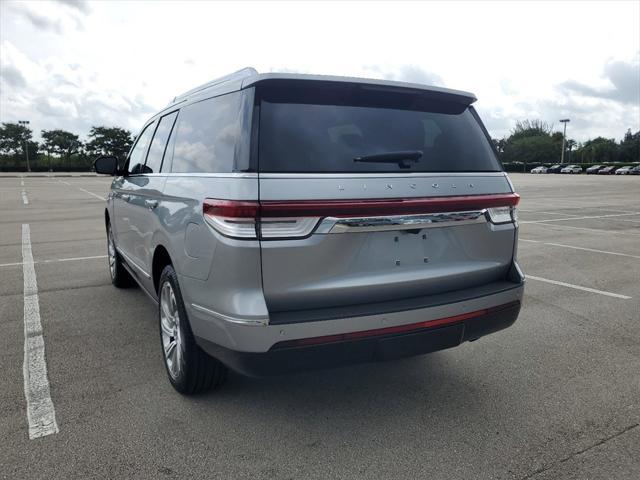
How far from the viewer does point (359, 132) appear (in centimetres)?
281

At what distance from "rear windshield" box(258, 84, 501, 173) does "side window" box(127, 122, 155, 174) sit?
2286 mm

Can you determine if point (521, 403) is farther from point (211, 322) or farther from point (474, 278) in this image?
point (211, 322)

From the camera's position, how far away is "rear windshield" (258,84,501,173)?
264cm

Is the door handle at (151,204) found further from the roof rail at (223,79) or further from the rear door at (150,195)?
the roof rail at (223,79)

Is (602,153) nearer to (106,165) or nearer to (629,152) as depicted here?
(629,152)

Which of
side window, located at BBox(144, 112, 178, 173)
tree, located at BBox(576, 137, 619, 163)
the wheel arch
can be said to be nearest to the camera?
the wheel arch

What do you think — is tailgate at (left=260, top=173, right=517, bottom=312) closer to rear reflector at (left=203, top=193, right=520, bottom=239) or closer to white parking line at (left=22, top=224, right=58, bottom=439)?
rear reflector at (left=203, top=193, right=520, bottom=239)

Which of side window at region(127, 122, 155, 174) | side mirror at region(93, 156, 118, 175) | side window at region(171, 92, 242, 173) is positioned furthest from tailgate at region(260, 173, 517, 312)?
side mirror at region(93, 156, 118, 175)

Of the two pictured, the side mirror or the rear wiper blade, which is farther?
the side mirror

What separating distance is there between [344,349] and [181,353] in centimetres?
114

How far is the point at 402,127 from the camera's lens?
2977 mm

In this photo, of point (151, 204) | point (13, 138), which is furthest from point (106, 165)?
point (13, 138)

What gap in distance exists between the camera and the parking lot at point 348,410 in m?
2.59

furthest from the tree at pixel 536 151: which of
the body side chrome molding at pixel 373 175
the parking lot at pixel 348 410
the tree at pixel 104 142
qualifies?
the body side chrome molding at pixel 373 175
